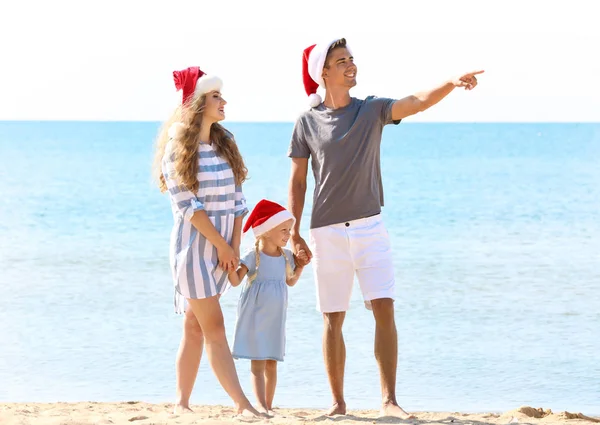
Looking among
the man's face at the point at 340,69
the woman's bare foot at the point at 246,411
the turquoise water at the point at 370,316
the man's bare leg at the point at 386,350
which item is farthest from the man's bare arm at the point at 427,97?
the turquoise water at the point at 370,316

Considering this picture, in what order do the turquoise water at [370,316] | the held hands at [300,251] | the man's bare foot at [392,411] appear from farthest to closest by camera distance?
the turquoise water at [370,316], the held hands at [300,251], the man's bare foot at [392,411]

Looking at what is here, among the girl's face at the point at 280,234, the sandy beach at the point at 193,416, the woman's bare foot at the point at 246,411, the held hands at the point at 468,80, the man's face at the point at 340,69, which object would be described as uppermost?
the man's face at the point at 340,69

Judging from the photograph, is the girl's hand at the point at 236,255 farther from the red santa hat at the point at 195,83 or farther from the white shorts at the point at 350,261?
the red santa hat at the point at 195,83

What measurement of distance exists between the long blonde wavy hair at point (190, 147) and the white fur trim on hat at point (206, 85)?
0.03 m

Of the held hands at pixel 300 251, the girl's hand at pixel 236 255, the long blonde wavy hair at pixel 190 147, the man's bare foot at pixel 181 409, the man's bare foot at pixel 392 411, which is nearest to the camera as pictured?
the long blonde wavy hair at pixel 190 147

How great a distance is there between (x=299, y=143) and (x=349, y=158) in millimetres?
311

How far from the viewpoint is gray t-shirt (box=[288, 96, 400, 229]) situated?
5.60 m

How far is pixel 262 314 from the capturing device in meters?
5.74

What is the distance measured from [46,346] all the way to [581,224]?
12.3 metres

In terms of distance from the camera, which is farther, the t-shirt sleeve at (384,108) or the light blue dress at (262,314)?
the light blue dress at (262,314)

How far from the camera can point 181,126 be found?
5.42 m

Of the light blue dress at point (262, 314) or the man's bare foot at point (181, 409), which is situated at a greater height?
the light blue dress at point (262, 314)

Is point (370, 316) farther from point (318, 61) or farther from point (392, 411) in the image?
point (318, 61)

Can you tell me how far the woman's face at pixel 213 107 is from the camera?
5.46m
